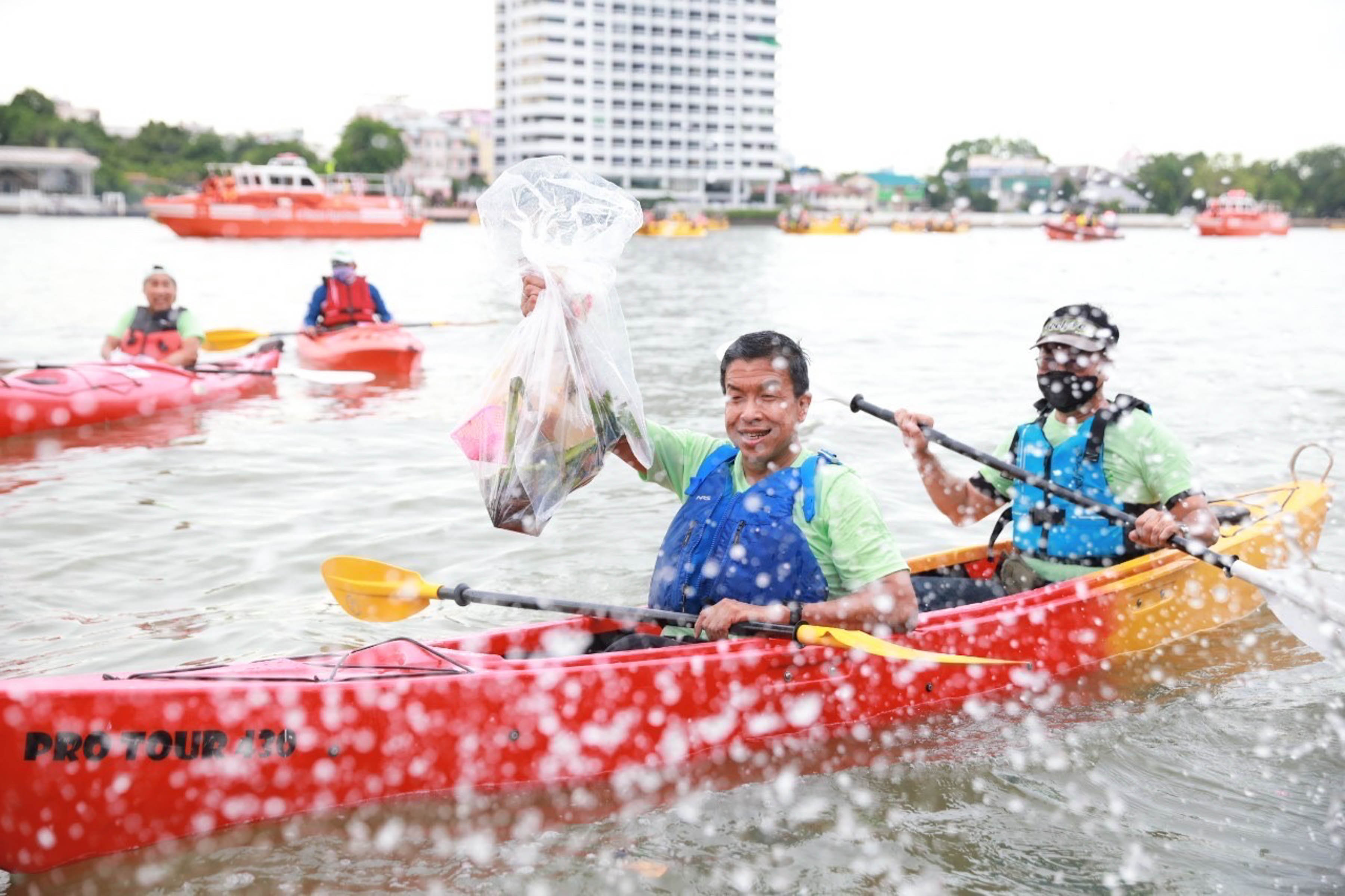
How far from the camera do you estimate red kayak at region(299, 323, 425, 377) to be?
13.1m

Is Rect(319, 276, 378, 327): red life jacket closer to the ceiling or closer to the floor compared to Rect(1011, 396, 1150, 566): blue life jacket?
closer to the ceiling

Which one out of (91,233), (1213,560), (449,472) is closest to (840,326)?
(449,472)

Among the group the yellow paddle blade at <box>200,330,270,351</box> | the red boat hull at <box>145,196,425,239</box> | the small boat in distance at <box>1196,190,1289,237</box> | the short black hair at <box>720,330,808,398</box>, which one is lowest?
the yellow paddle blade at <box>200,330,270,351</box>

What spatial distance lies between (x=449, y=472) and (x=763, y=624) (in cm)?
591

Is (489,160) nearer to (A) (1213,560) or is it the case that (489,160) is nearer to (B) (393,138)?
(B) (393,138)

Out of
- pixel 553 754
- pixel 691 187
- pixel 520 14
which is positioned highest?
pixel 520 14

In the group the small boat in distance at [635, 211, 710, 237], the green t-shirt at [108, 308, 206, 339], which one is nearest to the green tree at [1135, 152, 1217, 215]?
the small boat in distance at [635, 211, 710, 237]

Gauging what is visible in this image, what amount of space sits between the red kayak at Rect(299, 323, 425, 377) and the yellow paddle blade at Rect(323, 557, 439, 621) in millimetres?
8958

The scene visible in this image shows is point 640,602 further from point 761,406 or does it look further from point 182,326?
point 182,326

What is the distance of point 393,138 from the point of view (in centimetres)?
9512

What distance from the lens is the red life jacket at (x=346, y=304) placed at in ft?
43.7

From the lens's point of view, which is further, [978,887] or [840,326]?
[840,326]

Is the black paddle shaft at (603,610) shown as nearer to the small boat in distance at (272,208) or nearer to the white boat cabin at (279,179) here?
the small boat in distance at (272,208)

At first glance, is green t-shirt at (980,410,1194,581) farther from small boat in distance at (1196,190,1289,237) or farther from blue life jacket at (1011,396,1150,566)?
small boat in distance at (1196,190,1289,237)
